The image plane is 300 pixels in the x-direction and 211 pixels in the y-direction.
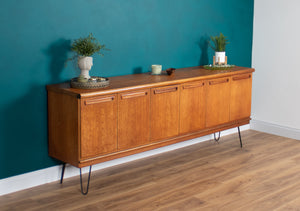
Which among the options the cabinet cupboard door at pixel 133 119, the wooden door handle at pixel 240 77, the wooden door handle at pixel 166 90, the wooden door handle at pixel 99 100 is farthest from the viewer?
the wooden door handle at pixel 240 77

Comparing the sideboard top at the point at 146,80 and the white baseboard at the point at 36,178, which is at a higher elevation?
the sideboard top at the point at 146,80

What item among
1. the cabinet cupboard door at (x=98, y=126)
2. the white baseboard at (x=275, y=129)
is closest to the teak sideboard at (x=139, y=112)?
the cabinet cupboard door at (x=98, y=126)

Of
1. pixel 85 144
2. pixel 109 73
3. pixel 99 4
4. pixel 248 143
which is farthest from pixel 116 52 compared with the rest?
pixel 248 143

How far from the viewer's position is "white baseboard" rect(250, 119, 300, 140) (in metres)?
5.00

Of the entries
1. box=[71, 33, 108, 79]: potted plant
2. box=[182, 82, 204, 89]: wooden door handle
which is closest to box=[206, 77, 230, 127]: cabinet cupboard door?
box=[182, 82, 204, 89]: wooden door handle

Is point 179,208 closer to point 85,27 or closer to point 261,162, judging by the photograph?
point 261,162

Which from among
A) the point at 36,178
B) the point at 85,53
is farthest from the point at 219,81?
the point at 36,178

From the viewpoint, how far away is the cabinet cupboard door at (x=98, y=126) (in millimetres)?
3275

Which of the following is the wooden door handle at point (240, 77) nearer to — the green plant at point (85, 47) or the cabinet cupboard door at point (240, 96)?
the cabinet cupboard door at point (240, 96)

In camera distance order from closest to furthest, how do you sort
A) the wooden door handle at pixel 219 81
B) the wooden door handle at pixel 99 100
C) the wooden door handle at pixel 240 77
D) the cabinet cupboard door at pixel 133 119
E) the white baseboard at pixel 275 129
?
the wooden door handle at pixel 99 100 < the cabinet cupboard door at pixel 133 119 < the wooden door handle at pixel 219 81 < the wooden door handle at pixel 240 77 < the white baseboard at pixel 275 129

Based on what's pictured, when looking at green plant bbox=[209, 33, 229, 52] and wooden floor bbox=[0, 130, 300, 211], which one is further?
green plant bbox=[209, 33, 229, 52]

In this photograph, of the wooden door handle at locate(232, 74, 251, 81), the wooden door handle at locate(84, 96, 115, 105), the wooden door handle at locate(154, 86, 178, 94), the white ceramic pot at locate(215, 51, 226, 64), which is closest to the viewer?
the wooden door handle at locate(84, 96, 115, 105)

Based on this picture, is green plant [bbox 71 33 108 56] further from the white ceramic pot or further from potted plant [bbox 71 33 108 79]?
the white ceramic pot

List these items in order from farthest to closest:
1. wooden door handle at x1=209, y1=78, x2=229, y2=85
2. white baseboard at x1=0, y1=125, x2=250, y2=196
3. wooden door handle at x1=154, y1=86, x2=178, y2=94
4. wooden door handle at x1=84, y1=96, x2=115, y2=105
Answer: wooden door handle at x1=209, y1=78, x2=229, y2=85 < wooden door handle at x1=154, y1=86, x2=178, y2=94 < white baseboard at x1=0, y1=125, x2=250, y2=196 < wooden door handle at x1=84, y1=96, x2=115, y2=105
